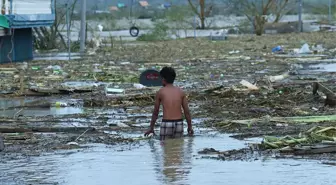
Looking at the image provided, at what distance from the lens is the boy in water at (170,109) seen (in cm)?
1144

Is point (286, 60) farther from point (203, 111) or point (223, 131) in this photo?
point (223, 131)

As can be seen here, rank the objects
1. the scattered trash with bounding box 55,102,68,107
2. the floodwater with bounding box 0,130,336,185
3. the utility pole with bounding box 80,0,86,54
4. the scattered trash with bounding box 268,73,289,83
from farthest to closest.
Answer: the utility pole with bounding box 80,0,86,54
the scattered trash with bounding box 268,73,289,83
the scattered trash with bounding box 55,102,68,107
the floodwater with bounding box 0,130,336,185

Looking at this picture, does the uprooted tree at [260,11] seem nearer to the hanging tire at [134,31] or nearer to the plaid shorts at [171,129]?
the hanging tire at [134,31]

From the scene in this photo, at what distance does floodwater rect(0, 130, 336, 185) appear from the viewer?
865 cm

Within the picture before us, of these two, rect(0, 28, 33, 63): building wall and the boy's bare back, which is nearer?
the boy's bare back

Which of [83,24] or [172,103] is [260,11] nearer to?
[83,24]

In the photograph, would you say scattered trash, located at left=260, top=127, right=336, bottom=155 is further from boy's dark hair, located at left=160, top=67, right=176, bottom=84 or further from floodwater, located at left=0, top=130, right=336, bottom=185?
boy's dark hair, located at left=160, top=67, right=176, bottom=84

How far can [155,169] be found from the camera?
9328 mm

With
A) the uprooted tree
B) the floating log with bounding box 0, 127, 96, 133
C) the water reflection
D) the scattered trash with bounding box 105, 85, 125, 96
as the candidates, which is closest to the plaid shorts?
the water reflection

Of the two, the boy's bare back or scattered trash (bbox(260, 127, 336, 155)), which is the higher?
the boy's bare back

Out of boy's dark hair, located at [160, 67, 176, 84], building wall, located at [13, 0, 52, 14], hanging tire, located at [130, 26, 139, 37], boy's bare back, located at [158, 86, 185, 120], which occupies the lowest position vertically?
hanging tire, located at [130, 26, 139, 37]

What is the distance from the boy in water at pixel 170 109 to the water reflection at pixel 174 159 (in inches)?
6.3

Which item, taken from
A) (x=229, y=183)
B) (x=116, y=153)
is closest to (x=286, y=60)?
(x=116, y=153)

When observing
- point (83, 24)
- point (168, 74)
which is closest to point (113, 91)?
point (168, 74)
